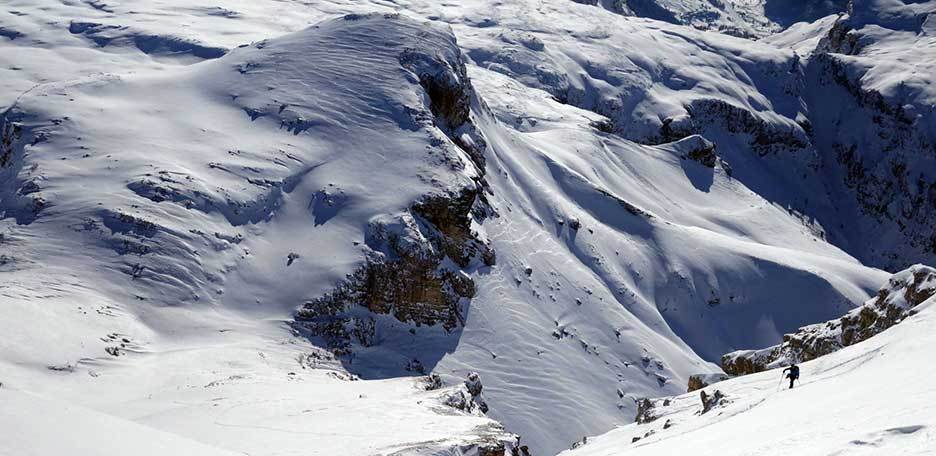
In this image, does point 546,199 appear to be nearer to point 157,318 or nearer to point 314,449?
point 157,318

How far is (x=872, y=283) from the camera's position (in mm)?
63844

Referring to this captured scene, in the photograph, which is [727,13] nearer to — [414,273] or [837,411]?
[414,273]

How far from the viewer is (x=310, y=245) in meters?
39.7

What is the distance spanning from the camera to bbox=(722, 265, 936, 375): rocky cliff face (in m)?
30.6

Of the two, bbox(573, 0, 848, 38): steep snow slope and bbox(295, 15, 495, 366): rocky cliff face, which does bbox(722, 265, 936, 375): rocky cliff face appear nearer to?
bbox(295, 15, 495, 366): rocky cliff face

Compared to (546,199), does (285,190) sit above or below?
above

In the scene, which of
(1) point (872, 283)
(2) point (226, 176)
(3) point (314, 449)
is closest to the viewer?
(3) point (314, 449)

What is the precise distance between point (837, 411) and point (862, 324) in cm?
1919

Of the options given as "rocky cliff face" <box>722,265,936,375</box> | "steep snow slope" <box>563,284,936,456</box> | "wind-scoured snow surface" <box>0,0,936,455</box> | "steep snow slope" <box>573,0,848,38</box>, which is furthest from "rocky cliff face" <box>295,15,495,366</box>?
"steep snow slope" <box>573,0,848,38</box>

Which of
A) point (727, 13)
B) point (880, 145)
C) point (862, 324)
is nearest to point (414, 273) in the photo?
point (862, 324)

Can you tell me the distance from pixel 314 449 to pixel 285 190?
23.2 m

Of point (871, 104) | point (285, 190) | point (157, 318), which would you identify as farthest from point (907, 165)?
point (157, 318)

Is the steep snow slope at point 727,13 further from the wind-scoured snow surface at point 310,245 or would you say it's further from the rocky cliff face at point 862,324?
the rocky cliff face at point 862,324

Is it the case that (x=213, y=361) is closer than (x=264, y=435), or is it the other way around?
(x=264, y=435)
